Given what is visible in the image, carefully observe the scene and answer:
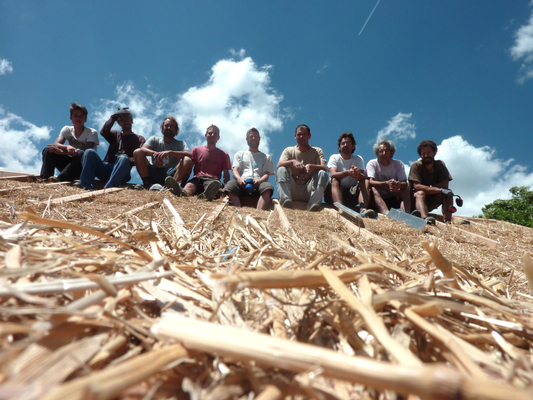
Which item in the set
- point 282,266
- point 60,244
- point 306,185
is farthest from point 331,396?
point 306,185

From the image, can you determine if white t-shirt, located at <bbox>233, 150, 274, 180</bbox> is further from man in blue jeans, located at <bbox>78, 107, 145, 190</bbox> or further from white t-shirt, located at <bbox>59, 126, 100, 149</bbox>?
white t-shirt, located at <bbox>59, 126, 100, 149</bbox>

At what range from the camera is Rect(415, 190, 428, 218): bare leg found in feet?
14.4

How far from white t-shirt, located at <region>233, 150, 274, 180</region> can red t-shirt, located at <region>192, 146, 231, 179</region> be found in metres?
0.23

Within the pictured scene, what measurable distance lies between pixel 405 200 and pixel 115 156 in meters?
5.26

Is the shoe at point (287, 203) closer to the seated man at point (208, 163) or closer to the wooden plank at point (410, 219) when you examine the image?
the seated man at point (208, 163)

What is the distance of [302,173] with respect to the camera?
4.63m

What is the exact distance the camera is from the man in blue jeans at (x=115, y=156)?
427 cm

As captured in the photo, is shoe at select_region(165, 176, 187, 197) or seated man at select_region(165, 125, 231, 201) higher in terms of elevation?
seated man at select_region(165, 125, 231, 201)

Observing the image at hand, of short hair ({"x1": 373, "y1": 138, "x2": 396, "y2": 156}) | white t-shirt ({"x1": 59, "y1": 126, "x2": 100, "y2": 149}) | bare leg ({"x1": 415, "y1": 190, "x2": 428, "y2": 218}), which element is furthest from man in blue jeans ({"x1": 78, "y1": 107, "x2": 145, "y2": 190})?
bare leg ({"x1": 415, "y1": 190, "x2": 428, "y2": 218})

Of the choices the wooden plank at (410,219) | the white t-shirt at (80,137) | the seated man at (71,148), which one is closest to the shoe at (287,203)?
the wooden plank at (410,219)

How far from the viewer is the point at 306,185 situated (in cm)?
468

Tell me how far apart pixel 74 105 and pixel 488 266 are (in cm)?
621

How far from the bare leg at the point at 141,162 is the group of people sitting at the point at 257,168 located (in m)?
0.02

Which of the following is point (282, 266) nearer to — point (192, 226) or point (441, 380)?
point (441, 380)
